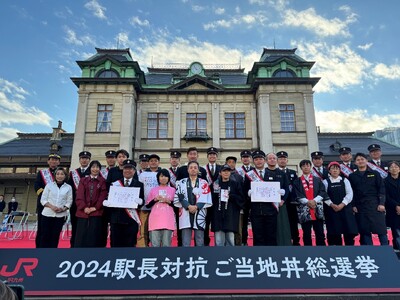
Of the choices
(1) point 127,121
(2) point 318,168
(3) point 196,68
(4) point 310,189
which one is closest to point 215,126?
(3) point 196,68

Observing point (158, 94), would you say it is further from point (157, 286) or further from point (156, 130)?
point (157, 286)

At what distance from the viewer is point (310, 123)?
58.6ft

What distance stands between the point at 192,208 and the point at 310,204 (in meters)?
2.50

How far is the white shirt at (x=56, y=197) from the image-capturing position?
5.21m

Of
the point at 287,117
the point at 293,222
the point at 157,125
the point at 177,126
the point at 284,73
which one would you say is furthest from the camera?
the point at 284,73

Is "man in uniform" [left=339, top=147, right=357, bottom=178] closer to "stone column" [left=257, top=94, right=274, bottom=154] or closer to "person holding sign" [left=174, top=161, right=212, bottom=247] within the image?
"person holding sign" [left=174, top=161, right=212, bottom=247]

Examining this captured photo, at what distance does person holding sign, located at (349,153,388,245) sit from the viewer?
522cm

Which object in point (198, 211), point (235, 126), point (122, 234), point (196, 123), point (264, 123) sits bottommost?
point (122, 234)

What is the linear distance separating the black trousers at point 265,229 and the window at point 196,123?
13.6m

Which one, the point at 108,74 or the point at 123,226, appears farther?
the point at 108,74

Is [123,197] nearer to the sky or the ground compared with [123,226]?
nearer to the sky

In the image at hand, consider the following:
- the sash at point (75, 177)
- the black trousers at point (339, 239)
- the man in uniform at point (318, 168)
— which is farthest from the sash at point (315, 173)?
the sash at point (75, 177)

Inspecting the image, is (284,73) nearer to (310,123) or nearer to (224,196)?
(310,123)

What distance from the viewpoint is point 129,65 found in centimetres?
1859
